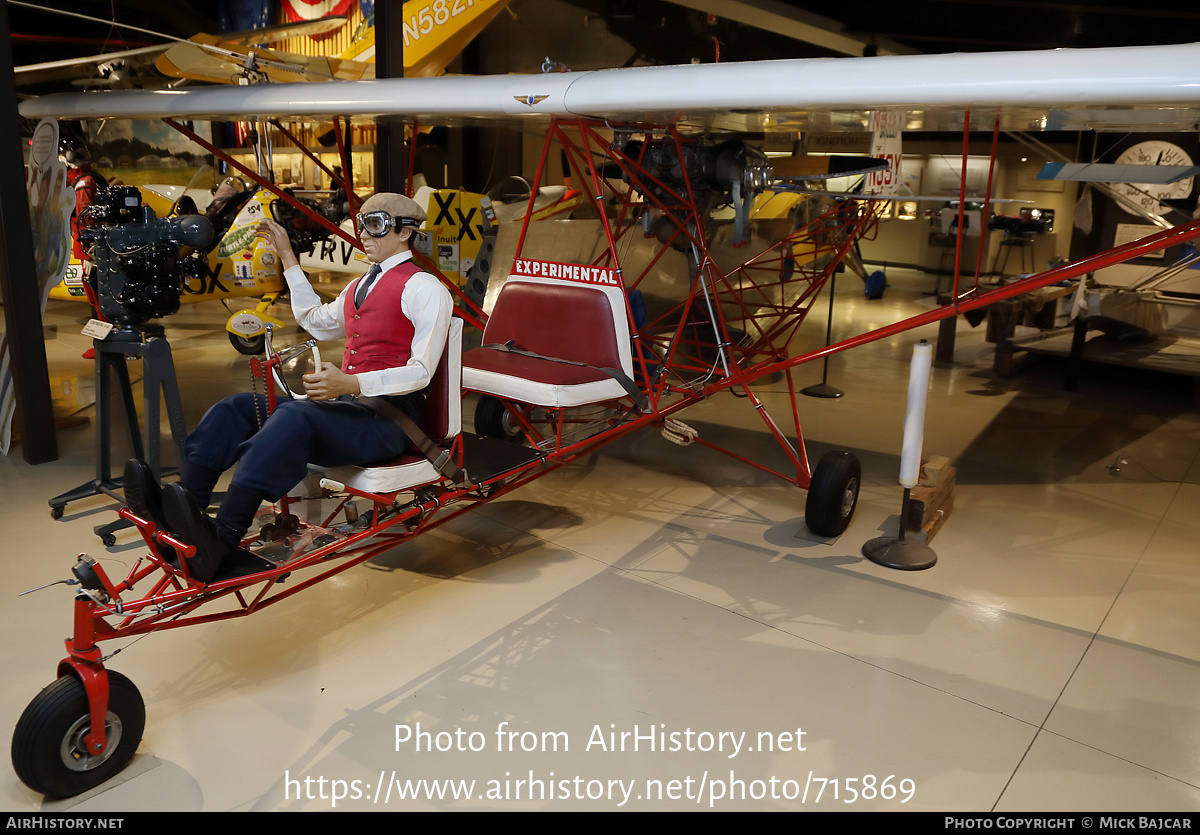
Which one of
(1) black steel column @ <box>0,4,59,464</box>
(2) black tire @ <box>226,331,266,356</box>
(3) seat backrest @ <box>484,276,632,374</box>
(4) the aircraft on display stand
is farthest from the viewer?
(2) black tire @ <box>226,331,266,356</box>

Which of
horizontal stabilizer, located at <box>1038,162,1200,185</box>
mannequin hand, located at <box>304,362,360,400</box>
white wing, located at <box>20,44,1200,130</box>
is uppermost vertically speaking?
white wing, located at <box>20,44,1200,130</box>

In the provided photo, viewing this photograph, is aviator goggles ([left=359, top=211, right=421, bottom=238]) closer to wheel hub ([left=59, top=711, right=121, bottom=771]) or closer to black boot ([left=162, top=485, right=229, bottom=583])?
black boot ([left=162, top=485, right=229, bottom=583])

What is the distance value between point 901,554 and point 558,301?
2.33 m

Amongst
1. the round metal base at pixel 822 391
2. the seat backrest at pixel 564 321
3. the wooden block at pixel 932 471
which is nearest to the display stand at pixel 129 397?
the seat backrest at pixel 564 321

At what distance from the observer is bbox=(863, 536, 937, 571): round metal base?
14.0 ft

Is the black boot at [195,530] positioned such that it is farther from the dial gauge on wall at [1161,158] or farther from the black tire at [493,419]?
the dial gauge on wall at [1161,158]

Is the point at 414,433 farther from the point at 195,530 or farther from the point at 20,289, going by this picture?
the point at 20,289

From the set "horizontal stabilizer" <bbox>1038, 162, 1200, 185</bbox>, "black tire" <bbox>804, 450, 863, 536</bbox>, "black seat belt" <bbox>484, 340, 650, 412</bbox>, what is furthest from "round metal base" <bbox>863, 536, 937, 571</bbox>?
"horizontal stabilizer" <bbox>1038, 162, 1200, 185</bbox>

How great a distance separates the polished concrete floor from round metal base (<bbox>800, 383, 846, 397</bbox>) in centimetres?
221

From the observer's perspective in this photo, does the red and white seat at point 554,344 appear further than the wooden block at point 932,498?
No

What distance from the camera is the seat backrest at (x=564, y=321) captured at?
4504mm

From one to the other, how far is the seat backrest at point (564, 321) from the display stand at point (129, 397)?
5.70 ft

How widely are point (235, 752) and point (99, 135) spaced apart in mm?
14409
